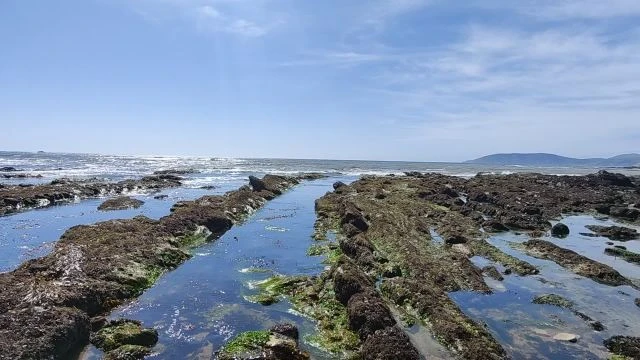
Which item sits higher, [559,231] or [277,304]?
[559,231]

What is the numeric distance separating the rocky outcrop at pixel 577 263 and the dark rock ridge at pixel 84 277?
63.7 ft

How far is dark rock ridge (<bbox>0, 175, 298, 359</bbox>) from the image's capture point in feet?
37.8

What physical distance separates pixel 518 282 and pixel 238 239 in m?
15.9

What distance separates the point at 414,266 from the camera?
2031 cm

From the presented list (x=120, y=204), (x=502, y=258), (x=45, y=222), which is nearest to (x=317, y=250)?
(x=502, y=258)

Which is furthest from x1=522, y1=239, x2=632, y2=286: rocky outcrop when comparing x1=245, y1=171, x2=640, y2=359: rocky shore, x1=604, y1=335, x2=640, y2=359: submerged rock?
x1=604, y1=335, x2=640, y2=359: submerged rock

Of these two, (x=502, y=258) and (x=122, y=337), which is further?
(x=502, y=258)

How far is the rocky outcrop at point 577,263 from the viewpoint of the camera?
20078mm

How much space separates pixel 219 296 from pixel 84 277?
16.2 ft

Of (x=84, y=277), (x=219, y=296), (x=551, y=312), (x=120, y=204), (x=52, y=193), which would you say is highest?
(x=52, y=193)

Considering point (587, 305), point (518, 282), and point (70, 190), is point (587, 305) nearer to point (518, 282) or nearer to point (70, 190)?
point (518, 282)

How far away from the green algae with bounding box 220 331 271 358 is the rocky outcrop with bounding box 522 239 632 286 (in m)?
16.3

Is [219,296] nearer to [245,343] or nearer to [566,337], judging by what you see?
[245,343]

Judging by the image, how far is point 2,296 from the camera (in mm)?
13125
